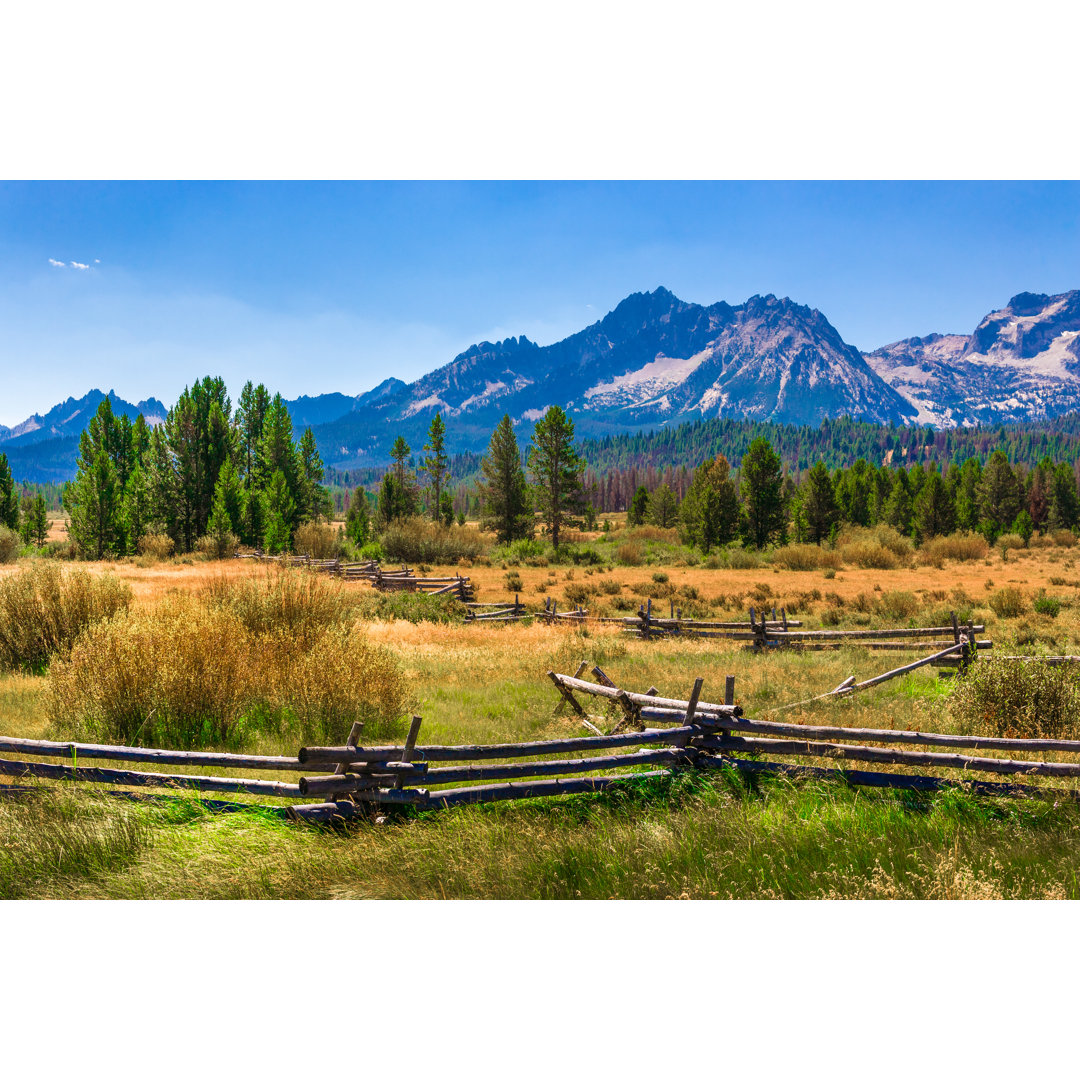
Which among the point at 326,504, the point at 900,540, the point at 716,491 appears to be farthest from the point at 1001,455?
the point at 326,504

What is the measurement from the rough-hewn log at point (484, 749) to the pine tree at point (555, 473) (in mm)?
44163

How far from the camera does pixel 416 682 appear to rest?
9734mm

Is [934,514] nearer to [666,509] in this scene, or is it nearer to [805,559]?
[666,509]

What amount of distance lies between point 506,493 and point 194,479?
80.4ft

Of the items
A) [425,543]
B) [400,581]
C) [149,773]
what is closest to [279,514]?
[425,543]

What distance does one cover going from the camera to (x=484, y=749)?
Answer: 193 inches

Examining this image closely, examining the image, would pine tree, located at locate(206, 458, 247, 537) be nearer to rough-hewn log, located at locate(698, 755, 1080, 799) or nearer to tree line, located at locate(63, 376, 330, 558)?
tree line, located at locate(63, 376, 330, 558)

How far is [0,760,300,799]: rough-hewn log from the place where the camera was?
4.70m

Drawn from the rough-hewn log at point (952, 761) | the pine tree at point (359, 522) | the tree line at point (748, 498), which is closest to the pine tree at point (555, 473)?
the tree line at point (748, 498)

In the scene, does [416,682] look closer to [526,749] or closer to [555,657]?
[555,657]

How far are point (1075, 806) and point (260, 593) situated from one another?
1043 centimetres

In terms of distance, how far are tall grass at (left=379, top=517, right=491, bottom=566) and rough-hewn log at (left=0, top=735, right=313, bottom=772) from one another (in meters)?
37.4

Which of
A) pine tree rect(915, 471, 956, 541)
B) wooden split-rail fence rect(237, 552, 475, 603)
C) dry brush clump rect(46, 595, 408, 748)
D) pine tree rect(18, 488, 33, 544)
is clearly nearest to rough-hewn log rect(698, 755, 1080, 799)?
dry brush clump rect(46, 595, 408, 748)

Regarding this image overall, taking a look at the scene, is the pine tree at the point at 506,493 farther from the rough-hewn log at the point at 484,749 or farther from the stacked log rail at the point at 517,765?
the rough-hewn log at the point at 484,749
